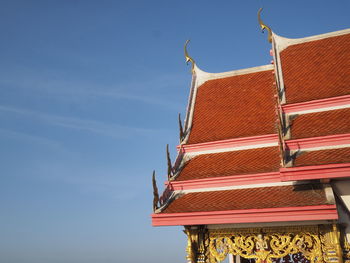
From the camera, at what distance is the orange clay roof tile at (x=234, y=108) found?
1038cm

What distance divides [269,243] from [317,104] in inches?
140

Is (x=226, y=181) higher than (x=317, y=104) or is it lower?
lower

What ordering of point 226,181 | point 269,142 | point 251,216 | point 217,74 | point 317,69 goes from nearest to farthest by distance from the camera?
point 251,216 < point 226,181 < point 269,142 < point 317,69 < point 217,74

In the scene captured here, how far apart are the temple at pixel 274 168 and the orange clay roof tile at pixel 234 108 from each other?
0.11 feet

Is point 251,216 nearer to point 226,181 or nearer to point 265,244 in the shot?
point 265,244

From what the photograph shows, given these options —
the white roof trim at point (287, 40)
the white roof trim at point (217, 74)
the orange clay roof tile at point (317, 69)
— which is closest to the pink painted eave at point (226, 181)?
the orange clay roof tile at point (317, 69)

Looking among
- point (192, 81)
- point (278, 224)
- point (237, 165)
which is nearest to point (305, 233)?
point (278, 224)

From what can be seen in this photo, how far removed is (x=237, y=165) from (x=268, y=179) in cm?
100

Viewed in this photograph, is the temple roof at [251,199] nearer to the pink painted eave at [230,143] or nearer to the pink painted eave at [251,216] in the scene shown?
the pink painted eave at [251,216]

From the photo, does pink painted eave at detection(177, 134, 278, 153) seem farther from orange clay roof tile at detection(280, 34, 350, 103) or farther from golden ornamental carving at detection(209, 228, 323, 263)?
golden ornamental carving at detection(209, 228, 323, 263)

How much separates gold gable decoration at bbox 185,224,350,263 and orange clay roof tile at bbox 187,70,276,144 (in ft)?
8.82

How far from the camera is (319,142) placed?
820 cm

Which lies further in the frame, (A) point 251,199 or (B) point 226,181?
(B) point 226,181

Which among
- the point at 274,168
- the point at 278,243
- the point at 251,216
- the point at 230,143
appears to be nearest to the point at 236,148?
the point at 230,143
